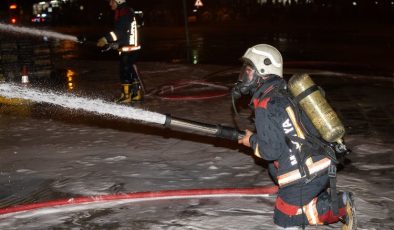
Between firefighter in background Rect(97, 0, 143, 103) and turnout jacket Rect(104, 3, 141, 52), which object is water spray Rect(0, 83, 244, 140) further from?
turnout jacket Rect(104, 3, 141, 52)

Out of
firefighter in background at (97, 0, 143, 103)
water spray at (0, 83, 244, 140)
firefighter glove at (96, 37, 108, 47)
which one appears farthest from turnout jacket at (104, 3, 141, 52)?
water spray at (0, 83, 244, 140)

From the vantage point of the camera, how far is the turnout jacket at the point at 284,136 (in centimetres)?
370

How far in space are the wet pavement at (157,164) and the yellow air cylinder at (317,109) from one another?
44.0 inches

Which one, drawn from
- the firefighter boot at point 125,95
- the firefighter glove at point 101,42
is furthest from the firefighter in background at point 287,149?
the firefighter boot at point 125,95

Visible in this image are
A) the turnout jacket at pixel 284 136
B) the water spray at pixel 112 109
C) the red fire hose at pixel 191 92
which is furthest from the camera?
the red fire hose at pixel 191 92

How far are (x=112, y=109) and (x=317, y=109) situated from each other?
3646 millimetres

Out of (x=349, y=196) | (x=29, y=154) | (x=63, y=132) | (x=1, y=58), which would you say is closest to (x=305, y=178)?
(x=349, y=196)

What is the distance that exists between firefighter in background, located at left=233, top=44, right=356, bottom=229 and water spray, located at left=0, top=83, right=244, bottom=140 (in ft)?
1.21

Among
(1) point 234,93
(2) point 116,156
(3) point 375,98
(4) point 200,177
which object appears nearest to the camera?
(1) point 234,93

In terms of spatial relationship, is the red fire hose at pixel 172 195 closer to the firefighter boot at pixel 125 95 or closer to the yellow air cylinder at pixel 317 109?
the yellow air cylinder at pixel 317 109

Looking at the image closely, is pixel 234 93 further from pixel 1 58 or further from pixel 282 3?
pixel 282 3

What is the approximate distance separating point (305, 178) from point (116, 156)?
3305mm

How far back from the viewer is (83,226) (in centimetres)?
445

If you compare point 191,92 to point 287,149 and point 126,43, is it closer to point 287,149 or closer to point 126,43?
point 126,43
